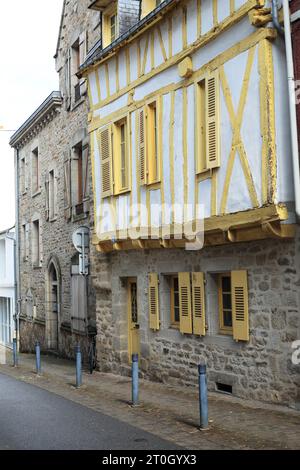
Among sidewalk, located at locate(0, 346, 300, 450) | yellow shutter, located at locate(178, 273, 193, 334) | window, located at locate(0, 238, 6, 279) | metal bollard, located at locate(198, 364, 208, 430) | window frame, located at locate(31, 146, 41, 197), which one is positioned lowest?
sidewalk, located at locate(0, 346, 300, 450)

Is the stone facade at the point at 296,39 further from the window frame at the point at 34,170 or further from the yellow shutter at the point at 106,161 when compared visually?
the window frame at the point at 34,170

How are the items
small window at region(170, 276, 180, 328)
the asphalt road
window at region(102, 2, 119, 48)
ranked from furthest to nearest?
window at region(102, 2, 119, 48) < small window at region(170, 276, 180, 328) < the asphalt road

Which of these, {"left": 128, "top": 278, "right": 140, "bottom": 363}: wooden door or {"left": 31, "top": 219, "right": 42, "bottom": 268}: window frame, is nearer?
{"left": 128, "top": 278, "right": 140, "bottom": 363}: wooden door

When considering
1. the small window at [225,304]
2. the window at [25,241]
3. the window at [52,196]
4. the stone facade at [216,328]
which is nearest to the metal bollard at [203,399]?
the stone facade at [216,328]

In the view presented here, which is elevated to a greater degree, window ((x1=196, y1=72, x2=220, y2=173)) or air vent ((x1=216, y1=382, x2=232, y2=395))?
window ((x1=196, y1=72, x2=220, y2=173))

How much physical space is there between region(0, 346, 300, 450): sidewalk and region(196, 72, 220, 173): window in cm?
360

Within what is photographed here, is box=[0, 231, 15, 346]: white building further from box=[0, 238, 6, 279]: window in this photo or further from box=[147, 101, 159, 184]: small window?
box=[147, 101, 159, 184]: small window

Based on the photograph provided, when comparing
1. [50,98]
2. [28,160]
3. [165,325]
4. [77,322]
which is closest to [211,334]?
[165,325]

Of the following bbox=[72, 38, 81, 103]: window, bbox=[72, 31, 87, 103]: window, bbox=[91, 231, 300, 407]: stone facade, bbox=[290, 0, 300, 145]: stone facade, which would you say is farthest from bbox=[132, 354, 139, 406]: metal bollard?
bbox=[72, 38, 81, 103]: window

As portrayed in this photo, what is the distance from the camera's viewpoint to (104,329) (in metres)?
14.4

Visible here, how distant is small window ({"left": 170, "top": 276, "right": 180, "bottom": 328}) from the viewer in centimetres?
1193

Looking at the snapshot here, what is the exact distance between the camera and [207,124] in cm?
991

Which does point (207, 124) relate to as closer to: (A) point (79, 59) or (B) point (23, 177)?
(A) point (79, 59)

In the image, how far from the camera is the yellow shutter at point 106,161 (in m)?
13.3
